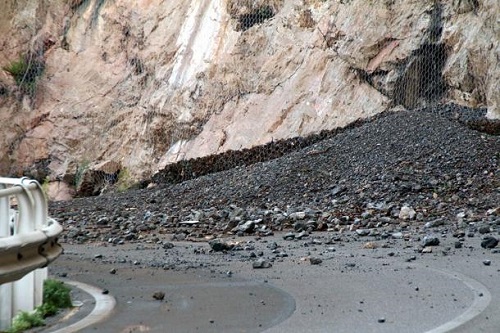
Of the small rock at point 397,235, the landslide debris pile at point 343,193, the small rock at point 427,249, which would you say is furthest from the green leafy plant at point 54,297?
the landslide debris pile at point 343,193

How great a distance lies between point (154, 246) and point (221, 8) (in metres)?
19.7

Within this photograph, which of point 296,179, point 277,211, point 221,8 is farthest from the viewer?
point 221,8

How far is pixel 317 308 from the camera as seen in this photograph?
289 inches

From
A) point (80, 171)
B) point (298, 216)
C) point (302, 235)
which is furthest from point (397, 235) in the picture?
point (80, 171)

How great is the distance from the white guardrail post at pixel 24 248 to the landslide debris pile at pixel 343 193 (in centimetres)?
691

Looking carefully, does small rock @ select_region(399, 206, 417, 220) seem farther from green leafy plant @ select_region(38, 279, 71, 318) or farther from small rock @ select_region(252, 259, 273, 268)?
green leafy plant @ select_region(38, 279, 71, 318)

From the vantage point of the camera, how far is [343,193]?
55.7 feet

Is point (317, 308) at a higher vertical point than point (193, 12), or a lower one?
lower

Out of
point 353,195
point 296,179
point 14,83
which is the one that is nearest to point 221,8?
point 14,83

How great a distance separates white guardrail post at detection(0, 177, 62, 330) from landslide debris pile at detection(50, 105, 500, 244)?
22.7 ft

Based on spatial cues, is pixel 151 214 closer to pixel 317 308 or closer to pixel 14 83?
pixel 317 308

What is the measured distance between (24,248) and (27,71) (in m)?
31.2

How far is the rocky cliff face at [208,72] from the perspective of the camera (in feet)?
86.5

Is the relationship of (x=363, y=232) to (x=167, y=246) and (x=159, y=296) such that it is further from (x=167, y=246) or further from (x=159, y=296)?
(x=159, y=296)
